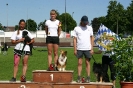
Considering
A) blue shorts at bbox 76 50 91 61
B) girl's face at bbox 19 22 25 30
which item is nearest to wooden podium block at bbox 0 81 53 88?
blue shorts at bbox 76 50 91 61

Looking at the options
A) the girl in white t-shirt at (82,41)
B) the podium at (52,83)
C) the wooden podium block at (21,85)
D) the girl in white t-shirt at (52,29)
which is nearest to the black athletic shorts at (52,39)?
the girl in white t-shirt at (52,29)

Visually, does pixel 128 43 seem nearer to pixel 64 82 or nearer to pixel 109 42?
pixel 109 42

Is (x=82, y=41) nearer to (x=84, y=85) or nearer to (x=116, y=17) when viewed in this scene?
(x=84, y=85)

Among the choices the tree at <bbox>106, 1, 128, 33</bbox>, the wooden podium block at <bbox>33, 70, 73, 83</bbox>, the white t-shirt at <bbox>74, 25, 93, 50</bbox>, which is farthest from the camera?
the tree at <bbox>106, 1, 128, 33</bbox>

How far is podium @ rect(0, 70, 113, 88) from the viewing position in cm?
877

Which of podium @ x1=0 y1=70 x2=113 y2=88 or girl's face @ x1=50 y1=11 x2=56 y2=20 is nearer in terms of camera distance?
podium @ x1=0 y1=70 x2=113 y2=88

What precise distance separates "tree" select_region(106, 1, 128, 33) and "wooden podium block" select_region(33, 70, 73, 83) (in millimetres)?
60571

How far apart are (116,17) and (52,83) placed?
61732 mm

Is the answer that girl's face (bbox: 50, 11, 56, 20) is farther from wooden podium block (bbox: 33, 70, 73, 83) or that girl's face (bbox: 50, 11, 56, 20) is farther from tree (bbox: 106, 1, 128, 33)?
tree (bbox: 106, 1, 128, 33)

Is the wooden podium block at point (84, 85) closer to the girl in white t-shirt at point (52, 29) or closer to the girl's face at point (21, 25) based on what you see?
the girl in white t-shirt at point (52, 29)

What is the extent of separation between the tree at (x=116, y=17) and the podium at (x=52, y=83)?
60.6 m

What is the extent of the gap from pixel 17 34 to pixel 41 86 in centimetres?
170

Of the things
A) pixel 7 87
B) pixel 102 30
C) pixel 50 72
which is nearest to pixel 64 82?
pixel 50 72

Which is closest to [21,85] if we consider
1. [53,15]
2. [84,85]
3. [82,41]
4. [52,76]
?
[52,76]
